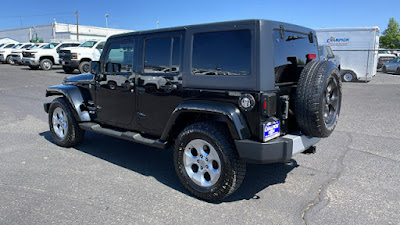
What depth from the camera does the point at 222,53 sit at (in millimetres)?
3479

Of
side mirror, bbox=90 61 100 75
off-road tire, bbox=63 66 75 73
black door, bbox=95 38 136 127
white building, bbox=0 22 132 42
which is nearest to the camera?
black door, bbox=95 38 136 127

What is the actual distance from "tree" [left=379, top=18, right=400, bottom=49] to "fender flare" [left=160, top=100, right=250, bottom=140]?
64.1m

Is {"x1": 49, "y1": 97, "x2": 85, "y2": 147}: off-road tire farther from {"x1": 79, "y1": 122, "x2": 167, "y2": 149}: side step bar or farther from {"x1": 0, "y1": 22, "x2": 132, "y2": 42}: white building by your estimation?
{"x1": 0, "y1": 22, "x2": 132, "y2": 42}: white building

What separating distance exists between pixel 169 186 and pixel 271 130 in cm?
148

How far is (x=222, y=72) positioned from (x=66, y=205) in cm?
220

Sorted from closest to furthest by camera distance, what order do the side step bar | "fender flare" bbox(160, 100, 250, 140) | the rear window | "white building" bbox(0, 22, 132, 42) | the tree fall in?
"fender flare" bbox(160, 100, 250, 140) → the rear window → the side step bar → the tree → "white building" bbox(0, 22, 132, 42)

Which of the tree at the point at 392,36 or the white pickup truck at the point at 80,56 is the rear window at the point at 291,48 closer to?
the white pickup truck at the point at 80,56

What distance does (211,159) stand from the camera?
3.53 meters

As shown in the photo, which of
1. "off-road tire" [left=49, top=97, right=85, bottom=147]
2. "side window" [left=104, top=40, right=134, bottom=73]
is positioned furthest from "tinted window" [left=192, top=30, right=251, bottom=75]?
"off-road tire" [left=49, top=97, right=85, bottom=147]

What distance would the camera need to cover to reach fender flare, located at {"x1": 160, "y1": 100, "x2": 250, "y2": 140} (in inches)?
129

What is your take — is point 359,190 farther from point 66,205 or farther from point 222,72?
point 66,205

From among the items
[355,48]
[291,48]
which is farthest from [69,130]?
[355,48]

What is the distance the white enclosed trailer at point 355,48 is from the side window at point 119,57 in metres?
15.0

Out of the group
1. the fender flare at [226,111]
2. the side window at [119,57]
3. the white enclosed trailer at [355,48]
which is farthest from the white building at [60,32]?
the fender flare at [226,111]
